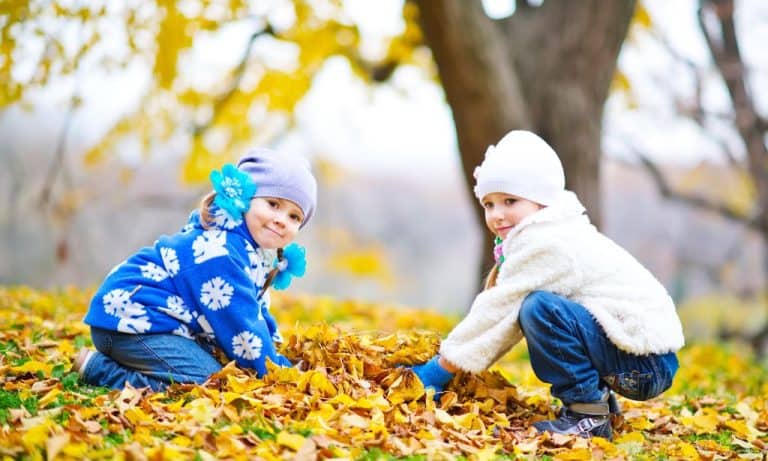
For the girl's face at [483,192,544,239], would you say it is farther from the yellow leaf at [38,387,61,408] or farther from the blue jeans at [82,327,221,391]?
the yellow leaf at [38,387,61,408]

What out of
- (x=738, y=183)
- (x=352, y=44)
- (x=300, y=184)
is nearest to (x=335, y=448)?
(x=300, y=184)

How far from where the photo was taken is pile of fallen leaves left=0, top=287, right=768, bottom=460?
7.73 feet

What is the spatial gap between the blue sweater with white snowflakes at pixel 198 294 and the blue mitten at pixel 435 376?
548 mm

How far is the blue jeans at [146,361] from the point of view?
9.90 feet

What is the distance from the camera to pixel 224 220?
3.13 meters

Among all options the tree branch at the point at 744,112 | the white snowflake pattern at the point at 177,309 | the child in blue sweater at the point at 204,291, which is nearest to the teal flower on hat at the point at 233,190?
the child in blue sweater at the point at 204,291

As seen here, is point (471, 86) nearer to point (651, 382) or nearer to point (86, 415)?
point (651, 382)

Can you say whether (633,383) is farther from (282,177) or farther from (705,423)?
(282,177)

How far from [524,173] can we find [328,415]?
3.91 feet

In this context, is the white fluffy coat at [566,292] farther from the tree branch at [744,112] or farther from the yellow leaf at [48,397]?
the tree branch at [744,112]

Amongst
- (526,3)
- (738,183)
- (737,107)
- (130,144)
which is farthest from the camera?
(738,183)

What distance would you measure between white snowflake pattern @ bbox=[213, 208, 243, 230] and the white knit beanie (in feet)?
3.24

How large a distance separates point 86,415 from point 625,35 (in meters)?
5.30

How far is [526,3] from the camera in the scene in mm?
6797
